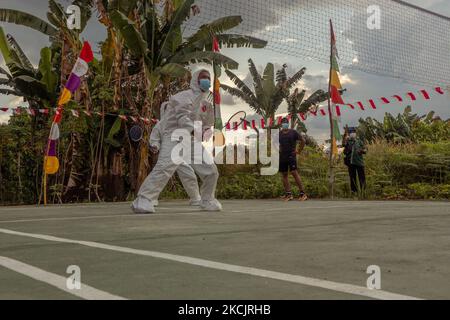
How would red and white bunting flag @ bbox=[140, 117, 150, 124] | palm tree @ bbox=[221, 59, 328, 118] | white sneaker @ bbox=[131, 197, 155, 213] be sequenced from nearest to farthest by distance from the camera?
white sneaker @ bbox=[131, 197, 155, 213], red and white bunting flag @ bbox=[140, 117, 150, 124], palm tree @ bbox=[221, 59, 328, 118]

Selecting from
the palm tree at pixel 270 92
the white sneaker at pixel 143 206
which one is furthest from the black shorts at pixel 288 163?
the palm tree at pixel 270 92

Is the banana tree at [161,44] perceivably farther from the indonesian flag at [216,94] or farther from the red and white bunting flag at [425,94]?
the red and white bunting flag at [425,94]

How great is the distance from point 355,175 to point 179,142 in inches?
279

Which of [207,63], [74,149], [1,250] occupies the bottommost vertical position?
[1,250]

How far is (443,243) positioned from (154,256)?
2.37m

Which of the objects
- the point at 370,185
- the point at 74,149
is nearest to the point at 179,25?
the point at 74,149

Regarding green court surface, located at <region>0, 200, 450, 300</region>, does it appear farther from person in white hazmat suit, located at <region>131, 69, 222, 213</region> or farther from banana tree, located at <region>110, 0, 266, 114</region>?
banana tree, located at <region>110, 0, 266, 114</region>

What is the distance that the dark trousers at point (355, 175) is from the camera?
15000mm

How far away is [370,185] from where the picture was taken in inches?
604

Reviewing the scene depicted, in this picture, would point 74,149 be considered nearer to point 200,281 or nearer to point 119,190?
point 119,190

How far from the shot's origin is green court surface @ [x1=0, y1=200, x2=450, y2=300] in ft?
10.6

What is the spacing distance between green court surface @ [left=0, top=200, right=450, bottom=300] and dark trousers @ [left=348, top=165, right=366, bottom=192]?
7.55 m

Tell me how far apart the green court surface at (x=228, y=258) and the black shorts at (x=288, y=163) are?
6.40m

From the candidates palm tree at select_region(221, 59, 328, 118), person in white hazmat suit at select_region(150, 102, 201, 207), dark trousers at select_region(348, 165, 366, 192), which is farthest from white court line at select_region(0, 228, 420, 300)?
palm tree at select_region(221, 59, 328, 118)
